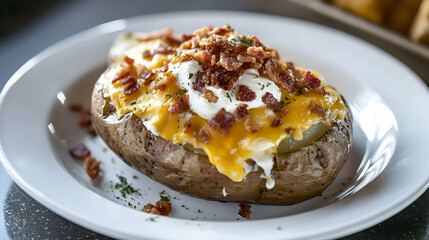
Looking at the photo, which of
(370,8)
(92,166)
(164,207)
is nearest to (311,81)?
(164,207)

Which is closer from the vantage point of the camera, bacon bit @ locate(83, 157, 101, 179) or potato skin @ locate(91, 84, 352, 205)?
potato skin @ locate(91, 84, 352, 205)

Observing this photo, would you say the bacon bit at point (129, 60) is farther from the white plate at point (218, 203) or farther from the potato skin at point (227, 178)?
the white plate at point (218, 203)

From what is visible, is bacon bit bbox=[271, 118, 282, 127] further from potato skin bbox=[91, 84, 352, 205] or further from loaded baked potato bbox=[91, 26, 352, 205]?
potato skin bbox=[91, 84, 352, 205]

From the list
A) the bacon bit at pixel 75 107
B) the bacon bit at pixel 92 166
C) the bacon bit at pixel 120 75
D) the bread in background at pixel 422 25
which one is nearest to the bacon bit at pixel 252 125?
the bacon bit at pixel 120 75

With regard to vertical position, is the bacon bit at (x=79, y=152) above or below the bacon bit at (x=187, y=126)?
below

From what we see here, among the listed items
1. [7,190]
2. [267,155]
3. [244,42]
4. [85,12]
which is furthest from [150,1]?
[267,155]

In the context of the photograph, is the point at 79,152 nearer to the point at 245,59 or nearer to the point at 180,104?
the point at 180,104

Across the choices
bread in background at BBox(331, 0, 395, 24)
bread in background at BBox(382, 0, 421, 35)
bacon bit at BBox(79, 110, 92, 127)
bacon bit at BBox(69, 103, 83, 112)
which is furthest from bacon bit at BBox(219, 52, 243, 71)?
bread in background at BBox(382, 0, 421, 35)
